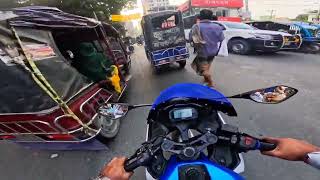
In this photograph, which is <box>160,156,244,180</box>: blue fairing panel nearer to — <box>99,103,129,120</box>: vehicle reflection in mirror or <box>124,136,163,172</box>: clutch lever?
<box>124,136,163,172</box>: clutch lever

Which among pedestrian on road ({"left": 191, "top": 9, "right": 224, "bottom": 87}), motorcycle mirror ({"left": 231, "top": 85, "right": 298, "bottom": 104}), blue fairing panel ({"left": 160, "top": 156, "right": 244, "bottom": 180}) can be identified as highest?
motorcycle mirror ({"left": 231, "top": 85, "right": 298, "bottom": 104})

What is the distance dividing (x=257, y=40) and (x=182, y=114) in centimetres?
1146

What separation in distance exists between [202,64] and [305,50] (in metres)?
8.06

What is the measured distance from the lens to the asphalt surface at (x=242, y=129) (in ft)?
13.2

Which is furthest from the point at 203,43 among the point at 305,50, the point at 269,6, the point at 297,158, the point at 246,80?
the point at 269,6

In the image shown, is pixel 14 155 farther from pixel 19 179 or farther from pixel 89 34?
pixel 89 34

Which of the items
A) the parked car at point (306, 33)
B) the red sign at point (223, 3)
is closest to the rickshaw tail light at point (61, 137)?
the parked car at point (306, 33)

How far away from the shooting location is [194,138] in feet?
5.91

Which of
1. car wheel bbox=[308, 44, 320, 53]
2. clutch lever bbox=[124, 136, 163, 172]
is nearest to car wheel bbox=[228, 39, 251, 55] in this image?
car wheel bbox=[308, 44, 320, 53]

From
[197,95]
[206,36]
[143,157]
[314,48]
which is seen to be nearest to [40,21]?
[197,95]

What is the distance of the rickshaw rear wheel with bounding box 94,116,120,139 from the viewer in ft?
15.8

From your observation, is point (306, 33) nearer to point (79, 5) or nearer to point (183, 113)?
point (79, 5)

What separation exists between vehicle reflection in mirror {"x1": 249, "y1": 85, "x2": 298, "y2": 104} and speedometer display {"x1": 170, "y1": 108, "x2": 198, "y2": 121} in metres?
0.38

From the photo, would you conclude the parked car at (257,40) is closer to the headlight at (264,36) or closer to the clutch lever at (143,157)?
the headlight at (264,36)
